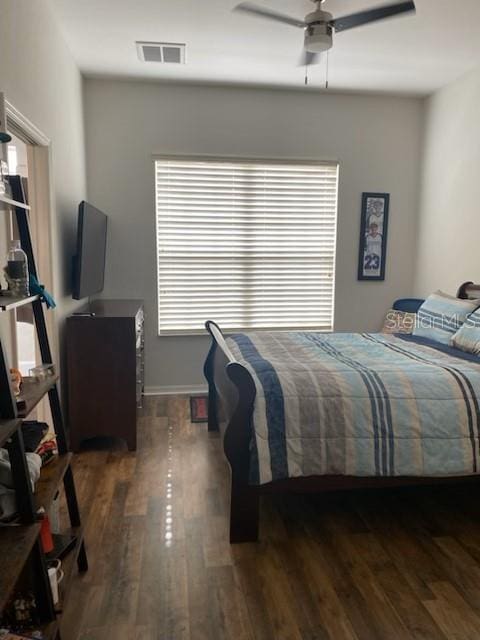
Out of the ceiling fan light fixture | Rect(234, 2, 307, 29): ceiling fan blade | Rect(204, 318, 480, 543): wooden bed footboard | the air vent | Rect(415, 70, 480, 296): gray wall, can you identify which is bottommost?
Rect(204, 318, 480, 543): wooden bed footboard

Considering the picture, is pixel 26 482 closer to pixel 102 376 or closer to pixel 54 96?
pixel 102 376

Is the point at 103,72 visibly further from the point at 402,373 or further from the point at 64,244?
the point at 402,373

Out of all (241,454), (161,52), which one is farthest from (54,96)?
(241,454)

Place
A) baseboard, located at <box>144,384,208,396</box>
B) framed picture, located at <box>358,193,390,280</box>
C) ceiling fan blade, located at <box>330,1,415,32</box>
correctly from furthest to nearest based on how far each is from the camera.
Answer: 1. framed picture, located at <box>358,193,390,280</box>
2. baseboard, located at <box>144,384,208,396</box>
3. ceiling fan blade, located at <box>330,1,415,32</box>

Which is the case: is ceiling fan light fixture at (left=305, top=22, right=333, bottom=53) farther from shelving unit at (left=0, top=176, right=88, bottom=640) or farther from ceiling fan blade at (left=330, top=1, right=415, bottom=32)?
shelving unit at (left=0, top=176, right=88, bottom=640)

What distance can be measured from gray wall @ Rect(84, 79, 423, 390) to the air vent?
0.59 metres

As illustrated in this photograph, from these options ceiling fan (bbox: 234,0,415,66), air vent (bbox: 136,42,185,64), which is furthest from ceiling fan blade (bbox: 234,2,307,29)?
air vent (bbox: 136,42,185,64)

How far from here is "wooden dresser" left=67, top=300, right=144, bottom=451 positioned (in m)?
3.25

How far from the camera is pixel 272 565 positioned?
2.11 m

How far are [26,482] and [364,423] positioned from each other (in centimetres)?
153

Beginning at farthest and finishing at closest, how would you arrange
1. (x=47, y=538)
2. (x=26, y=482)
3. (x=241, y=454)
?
1. (x=241, y=454)
2. (x=47, y=538)
3. (x=26, y=482)

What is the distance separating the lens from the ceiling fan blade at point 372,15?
2.41 metres

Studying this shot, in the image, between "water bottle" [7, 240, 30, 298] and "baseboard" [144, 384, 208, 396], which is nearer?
"water bottle" [7, 240, 30, 298]

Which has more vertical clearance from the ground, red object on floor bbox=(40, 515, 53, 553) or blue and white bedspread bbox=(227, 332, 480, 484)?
blue and white bedspread bbox=(227, 332, 480, 484)
